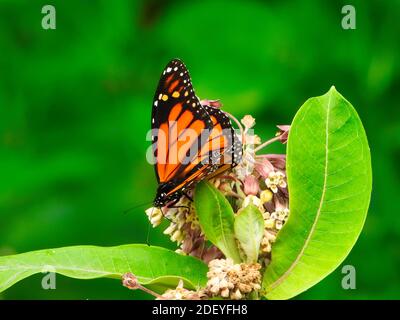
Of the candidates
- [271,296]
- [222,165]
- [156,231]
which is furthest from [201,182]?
[156,231]

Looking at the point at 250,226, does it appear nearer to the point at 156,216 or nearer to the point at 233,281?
the point at 233,281

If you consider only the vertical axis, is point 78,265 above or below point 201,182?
below

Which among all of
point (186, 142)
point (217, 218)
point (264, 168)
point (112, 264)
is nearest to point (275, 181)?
point (264, 168)

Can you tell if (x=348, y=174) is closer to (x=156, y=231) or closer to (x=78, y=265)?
(x=78, y=265)

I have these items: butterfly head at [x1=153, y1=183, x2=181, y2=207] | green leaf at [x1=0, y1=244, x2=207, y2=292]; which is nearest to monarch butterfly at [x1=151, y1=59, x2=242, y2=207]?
butterfly head at [x1=153, y1=183, x2=181, y2=207]

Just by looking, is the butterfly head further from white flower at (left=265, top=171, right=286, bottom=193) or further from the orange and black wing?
white flower at (left=265, top=171, right=286, bottom=193)

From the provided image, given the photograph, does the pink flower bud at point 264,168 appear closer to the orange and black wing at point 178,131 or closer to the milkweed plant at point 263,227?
the milkweed plant at point 263,227
